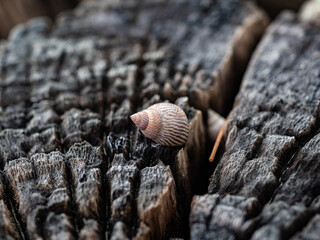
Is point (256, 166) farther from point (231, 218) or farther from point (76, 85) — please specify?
point (76, 85)

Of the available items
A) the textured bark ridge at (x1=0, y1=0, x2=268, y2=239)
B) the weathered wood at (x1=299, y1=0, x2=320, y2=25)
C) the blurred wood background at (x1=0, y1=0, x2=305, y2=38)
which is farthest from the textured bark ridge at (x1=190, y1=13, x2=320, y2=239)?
the blurred wood background at (x1=0, y1=0, x2=305, y2=38)

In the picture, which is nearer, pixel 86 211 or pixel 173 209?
pixel 86 211

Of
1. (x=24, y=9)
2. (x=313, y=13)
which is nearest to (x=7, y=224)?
(x=313, y=13)

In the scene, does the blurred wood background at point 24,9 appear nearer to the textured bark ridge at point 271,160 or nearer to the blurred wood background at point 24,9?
the blurred wood background at point 24,9

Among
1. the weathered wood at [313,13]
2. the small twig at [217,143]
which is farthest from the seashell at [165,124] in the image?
the weathered wood at [313,13]

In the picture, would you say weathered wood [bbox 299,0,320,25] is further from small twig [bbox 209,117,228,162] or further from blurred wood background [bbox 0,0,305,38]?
blurred wood background [bbox 0,0,305,38]

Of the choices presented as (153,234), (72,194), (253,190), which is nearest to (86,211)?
(72,194)
